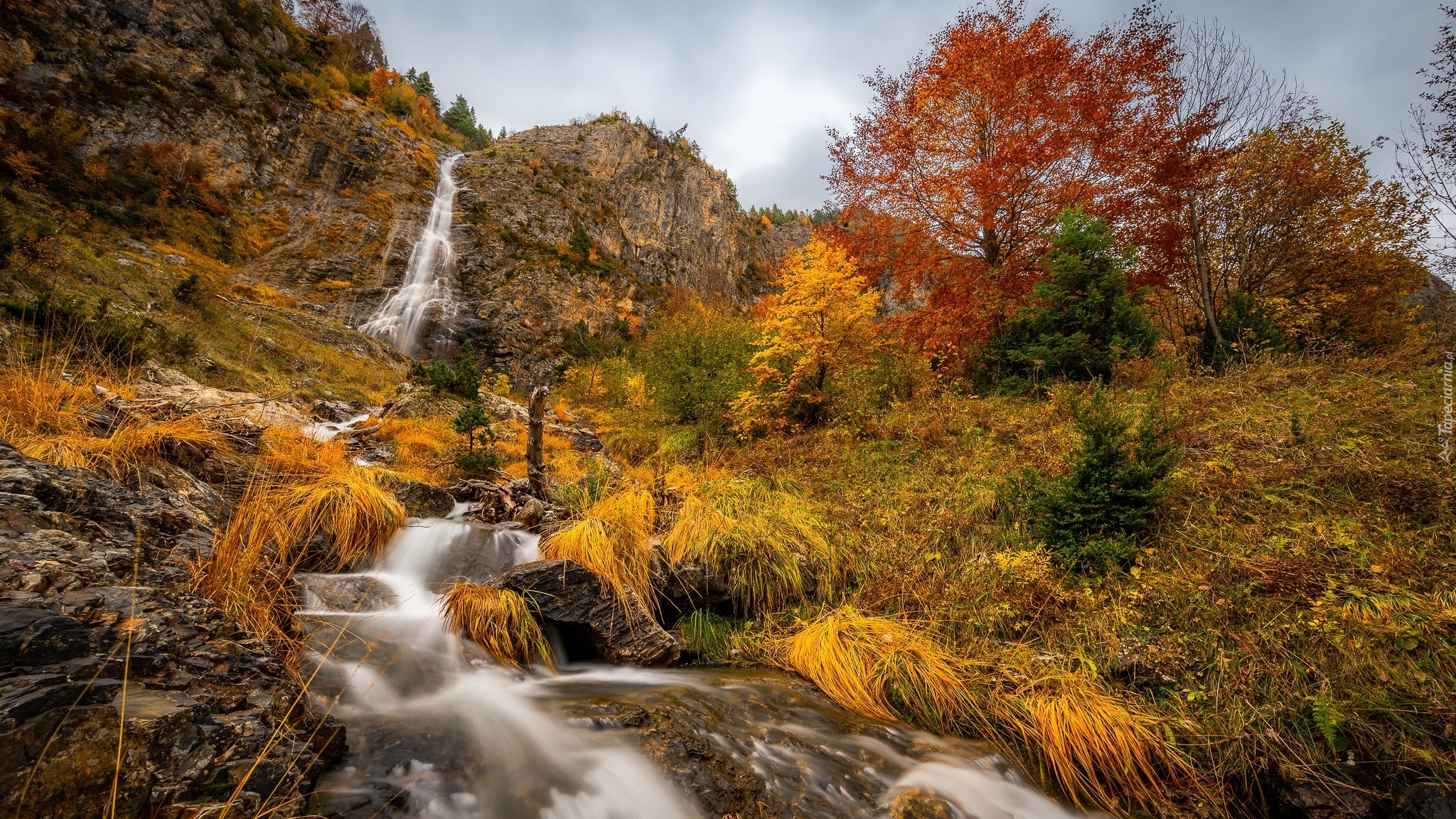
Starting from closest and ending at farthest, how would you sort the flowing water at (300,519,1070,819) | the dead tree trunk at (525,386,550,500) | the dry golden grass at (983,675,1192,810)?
the flowing water at (300,519,1070,819) → the dry golden grass at (983,675,1192,810) → the dead tree trunk at (525,386,550,500)

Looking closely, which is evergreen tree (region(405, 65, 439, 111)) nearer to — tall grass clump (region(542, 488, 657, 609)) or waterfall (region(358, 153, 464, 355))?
waterfall (region(358, 153, 464, 355))

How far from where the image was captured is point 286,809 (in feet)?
5.66

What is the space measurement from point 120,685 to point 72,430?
3598 mm

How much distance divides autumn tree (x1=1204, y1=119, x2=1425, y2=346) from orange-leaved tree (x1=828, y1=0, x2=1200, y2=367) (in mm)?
2076

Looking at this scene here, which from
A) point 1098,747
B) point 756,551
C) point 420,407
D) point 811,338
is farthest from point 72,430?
point 811,338

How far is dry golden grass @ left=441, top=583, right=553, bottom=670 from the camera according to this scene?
3.84 metres

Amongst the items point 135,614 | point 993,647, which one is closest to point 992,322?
point 993,647

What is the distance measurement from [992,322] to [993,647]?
Answer: 840cm

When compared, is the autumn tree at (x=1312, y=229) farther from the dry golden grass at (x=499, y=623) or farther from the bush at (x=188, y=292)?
the bush at (x=188, y=292)

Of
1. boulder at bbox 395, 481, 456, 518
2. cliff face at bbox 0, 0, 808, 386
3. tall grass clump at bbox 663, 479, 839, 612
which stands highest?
cliff face at bbox 0, 0, 808, 386

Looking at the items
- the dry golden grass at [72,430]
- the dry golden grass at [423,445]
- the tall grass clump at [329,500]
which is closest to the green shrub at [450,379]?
the dry golden grass at [423,445]

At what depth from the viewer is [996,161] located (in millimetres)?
10789

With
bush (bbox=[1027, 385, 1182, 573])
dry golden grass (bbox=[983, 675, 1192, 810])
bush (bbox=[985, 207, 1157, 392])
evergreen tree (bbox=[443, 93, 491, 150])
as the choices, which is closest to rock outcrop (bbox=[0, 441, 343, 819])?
dry golden grass (bbox=[983, 675, 1192, 810])

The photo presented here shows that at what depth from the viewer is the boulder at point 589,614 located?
13.6 feet
